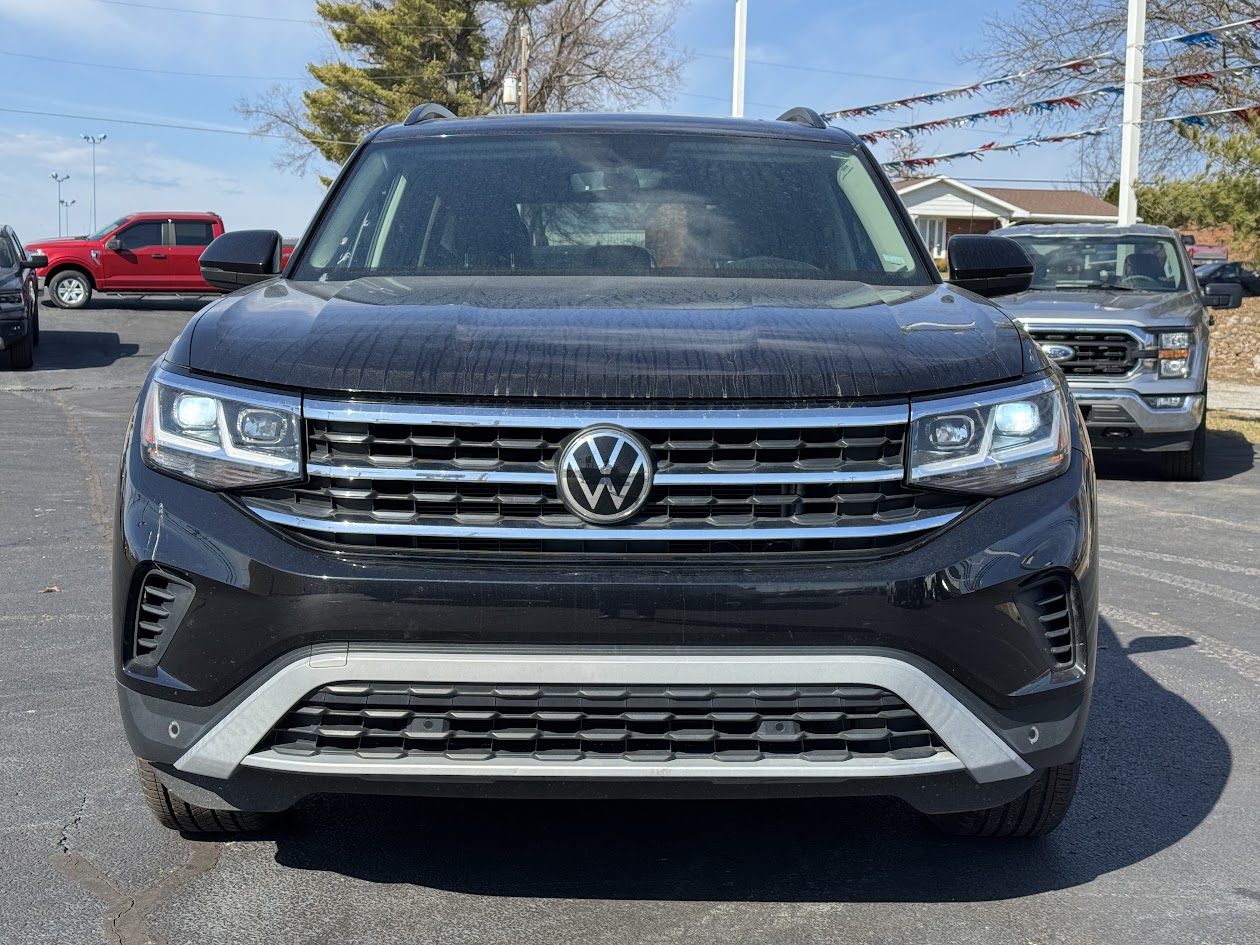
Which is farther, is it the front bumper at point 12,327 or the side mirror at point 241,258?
the front bumper at point 12,327

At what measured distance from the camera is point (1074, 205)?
72.9m

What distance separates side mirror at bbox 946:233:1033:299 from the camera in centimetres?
434

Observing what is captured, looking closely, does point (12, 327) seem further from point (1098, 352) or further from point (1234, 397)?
point (1234, 397)

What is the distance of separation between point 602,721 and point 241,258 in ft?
7.34

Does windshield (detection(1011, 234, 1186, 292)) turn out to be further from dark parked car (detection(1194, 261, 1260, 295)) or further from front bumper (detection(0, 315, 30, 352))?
dark parked car (detection(1194, 261, 1260, 295))

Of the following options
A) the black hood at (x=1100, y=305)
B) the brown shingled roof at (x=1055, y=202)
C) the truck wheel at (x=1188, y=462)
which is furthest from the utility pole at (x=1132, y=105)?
the brown shingled roof at (x=1055, y=202)

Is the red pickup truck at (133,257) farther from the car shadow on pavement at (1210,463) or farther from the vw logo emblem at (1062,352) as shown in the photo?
the vw logo emblem at (1062,352)

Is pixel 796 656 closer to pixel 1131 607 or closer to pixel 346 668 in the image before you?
pixel 346 668

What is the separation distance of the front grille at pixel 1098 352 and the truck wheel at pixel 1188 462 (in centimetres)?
81

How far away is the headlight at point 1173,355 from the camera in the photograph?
10500 millimetres

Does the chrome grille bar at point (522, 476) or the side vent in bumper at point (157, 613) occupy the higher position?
the chrome grille bar at point (522, 476)

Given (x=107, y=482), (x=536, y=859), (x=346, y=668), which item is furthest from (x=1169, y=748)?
(x=107, y=482)

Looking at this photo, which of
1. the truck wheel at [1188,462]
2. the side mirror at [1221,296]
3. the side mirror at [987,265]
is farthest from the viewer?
the side mirror at [1221,296]

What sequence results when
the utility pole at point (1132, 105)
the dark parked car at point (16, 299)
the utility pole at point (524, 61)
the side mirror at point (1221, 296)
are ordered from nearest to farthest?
the side mirror at point (1221, 296), the dark parked car at point (16, 299), the utility pole at point (1132, 105), the utility pole at point (524, 61)
